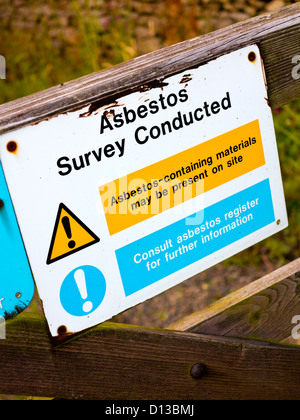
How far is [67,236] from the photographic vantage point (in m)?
1.12

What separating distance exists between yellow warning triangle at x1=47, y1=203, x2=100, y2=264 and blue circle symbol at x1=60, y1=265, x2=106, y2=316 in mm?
52

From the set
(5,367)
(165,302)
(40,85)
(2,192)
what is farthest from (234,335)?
(40,85)

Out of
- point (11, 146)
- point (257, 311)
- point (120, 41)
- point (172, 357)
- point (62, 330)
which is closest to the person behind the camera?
point (11, 146)

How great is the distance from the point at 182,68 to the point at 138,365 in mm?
733

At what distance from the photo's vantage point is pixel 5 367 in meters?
1.13

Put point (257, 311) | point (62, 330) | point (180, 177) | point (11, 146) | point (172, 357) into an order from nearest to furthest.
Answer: point (11, 146), point (62, 330), point (180, 177), point (172, 357), point (257, 311)

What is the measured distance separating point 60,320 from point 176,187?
413mm

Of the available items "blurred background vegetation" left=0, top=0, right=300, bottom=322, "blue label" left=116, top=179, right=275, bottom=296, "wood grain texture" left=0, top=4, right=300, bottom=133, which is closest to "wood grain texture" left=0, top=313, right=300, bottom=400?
"blue label" left=116, top=179, right=275, bottom=296

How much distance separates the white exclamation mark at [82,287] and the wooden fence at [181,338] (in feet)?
0.22

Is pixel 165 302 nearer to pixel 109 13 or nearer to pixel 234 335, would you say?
pixel 234 335

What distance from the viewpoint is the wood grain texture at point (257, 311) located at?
4.92ft

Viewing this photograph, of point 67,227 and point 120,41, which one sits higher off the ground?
point 67,227

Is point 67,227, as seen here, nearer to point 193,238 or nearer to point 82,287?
point 82,287

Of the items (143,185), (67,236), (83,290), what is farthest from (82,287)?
(143,185)
